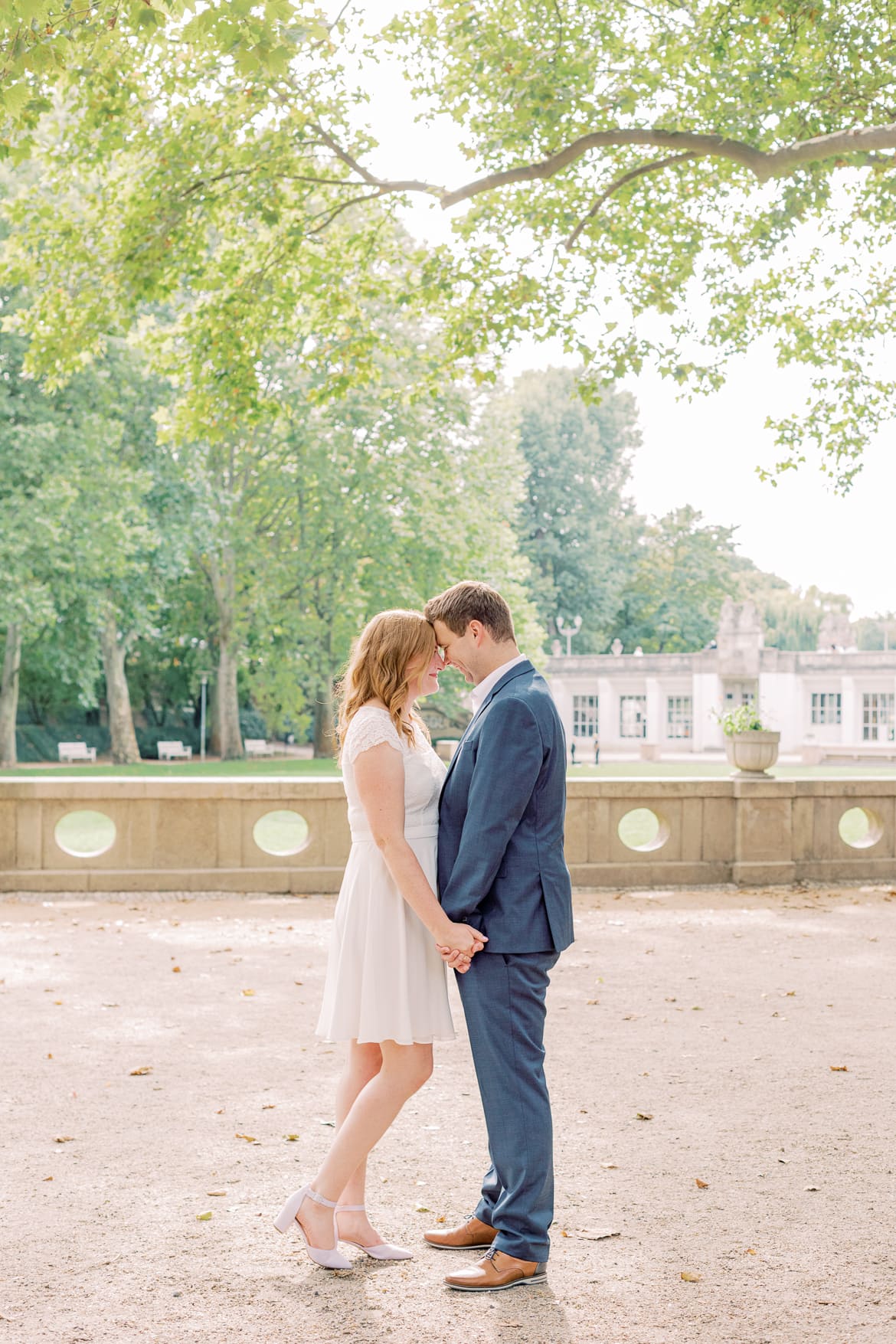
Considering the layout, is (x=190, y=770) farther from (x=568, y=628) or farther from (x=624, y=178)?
(x=568, y=628)

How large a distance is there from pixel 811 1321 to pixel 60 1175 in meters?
2.60

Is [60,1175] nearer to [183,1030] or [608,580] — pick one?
[183,1030]

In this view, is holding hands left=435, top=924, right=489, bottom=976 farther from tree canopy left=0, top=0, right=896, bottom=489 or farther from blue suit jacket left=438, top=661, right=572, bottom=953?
tree canopy left=0, top=0, right=896, bottom=489

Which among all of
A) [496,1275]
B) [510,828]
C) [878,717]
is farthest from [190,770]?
[510,828]

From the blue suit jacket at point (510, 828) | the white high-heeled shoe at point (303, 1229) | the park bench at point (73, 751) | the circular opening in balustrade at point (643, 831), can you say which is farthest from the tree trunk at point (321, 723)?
the blue suit jacket at point (510, 828)

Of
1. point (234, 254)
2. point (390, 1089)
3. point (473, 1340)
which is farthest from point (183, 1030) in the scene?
point (234, 254)

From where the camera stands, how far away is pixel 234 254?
45.7ft

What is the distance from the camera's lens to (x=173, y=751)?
3922 centimetres

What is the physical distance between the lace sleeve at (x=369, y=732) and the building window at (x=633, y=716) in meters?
47.5

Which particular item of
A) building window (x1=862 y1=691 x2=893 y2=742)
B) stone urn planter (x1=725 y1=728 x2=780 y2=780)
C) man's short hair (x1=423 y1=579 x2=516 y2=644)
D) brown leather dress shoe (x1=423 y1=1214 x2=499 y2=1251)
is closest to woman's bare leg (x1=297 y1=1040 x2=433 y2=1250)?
brown leather dress shoe (x1=423 y1=1214 x2=499 y2=1251)

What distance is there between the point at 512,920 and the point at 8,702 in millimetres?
30429

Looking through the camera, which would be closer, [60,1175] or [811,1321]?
[811,1321]

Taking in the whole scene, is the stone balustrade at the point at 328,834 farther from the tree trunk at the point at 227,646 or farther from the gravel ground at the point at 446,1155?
the tree trunk at the point at 227,646

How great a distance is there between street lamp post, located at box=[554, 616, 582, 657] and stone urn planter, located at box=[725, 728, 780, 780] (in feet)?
129
